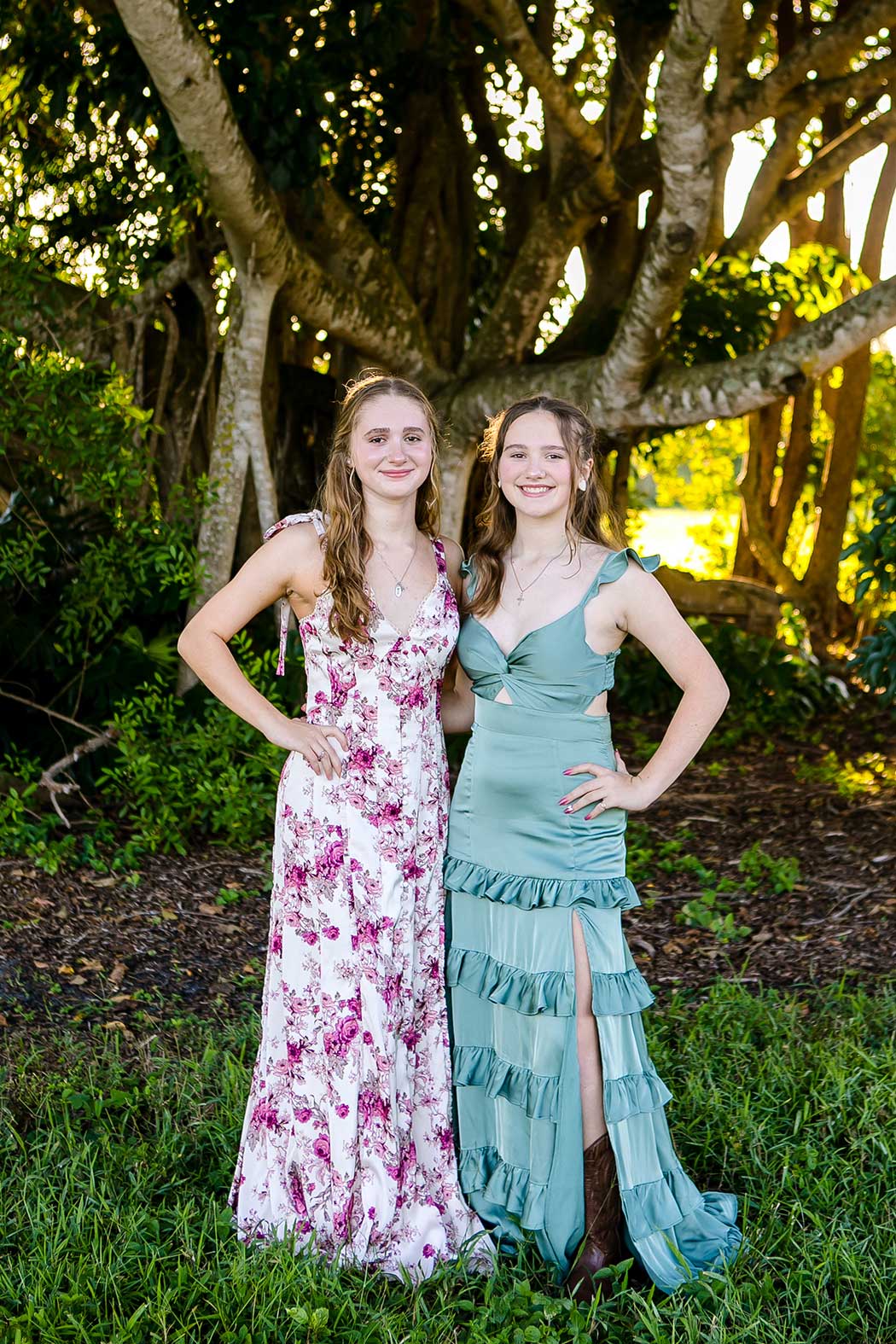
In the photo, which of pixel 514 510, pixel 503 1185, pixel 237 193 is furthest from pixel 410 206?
pixel 503 1185

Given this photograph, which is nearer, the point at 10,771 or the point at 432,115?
the point at 10,771

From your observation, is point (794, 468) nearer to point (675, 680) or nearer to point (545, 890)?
point (675, 680)

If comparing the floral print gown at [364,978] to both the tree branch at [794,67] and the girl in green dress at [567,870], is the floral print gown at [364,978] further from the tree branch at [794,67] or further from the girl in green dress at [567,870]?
the tree branch at [794,67]

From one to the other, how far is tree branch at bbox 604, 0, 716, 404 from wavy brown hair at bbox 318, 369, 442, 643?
2.89 metres

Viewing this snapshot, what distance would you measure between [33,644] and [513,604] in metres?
3.51

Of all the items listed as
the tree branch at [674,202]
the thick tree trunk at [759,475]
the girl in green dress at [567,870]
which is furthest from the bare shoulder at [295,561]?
the thick tree trunk at [759,475]

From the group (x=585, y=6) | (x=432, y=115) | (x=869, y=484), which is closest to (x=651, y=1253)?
(x=432, y=115)

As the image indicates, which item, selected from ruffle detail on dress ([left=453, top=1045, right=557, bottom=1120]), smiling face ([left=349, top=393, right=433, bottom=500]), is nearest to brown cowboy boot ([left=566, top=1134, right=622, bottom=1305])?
ruffle detail on dress ([left=453, top=1045, right=557, bottom=1120])

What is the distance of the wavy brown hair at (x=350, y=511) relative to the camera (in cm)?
273

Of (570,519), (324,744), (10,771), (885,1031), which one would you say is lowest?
(885,1031)

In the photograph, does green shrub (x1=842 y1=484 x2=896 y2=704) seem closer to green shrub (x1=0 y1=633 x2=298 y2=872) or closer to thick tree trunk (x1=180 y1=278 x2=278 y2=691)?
green shrub (x1=0 y1=633 x2=298 y2=872)

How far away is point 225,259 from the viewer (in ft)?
19.7

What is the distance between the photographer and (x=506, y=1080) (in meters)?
2.76

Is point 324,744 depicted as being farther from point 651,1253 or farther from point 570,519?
point 651,1253
